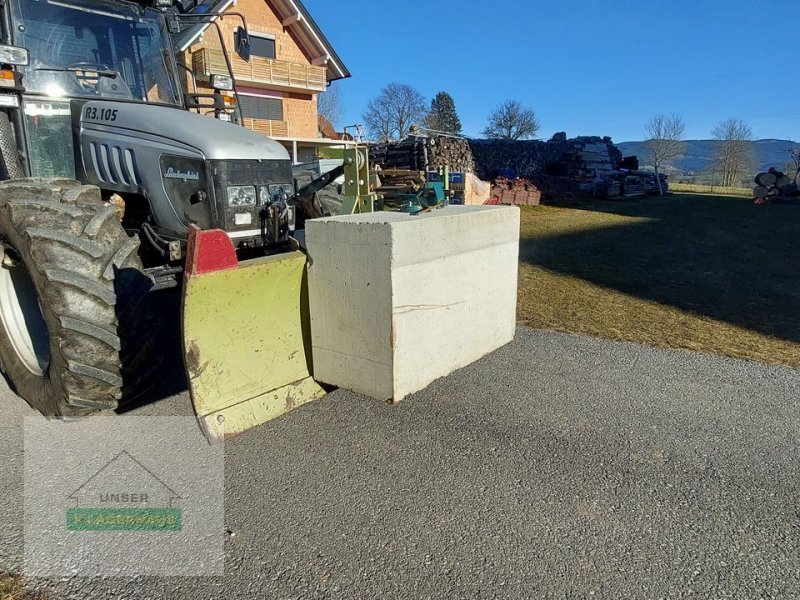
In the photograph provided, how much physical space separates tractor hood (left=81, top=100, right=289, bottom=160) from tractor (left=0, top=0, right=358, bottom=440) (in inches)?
0.6

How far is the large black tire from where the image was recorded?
3.12m

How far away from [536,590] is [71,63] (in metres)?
4.77

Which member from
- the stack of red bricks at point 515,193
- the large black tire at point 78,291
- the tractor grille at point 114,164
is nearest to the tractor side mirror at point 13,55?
the tractor grille at point 114,164

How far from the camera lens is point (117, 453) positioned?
317cm


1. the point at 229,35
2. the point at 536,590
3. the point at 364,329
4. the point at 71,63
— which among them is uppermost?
the point at 229,35

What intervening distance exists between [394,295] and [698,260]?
9.28 m

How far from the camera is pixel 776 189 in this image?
Result: 24.7 m

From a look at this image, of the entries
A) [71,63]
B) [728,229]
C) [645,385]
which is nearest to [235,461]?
[645,385]

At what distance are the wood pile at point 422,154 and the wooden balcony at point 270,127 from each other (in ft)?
27.9

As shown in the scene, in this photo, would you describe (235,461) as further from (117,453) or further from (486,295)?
(486,295)

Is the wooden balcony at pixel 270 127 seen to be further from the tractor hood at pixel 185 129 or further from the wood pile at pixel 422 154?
the tractor hood at pixel 185 129

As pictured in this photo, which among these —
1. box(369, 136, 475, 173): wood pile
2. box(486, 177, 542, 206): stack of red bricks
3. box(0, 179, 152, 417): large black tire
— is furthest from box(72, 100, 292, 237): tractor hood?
box(369, 136, 475, 173): wood pile

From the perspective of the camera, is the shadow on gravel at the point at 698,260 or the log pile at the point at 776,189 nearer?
the shadow on gravel at the point at 698,260

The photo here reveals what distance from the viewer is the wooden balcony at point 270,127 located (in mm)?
29022
